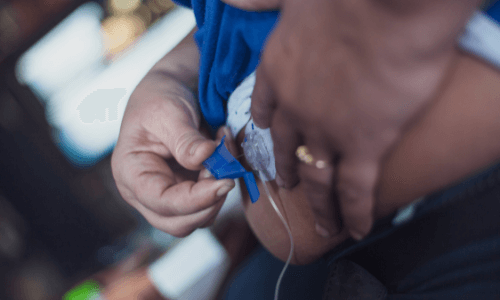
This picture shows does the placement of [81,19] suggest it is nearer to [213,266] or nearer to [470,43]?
[213,266]

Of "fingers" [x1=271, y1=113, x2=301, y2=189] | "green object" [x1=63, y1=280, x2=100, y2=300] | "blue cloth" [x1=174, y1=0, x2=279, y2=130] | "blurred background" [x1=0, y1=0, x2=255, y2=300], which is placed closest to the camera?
"fingers" [x1=271, y1=113, x2=301, y2=189]

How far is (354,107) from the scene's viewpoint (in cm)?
23

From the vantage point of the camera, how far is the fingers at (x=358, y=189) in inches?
9.9

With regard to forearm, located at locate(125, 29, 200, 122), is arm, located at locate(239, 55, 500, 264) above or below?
above

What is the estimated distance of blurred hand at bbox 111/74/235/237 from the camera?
0.48 metres

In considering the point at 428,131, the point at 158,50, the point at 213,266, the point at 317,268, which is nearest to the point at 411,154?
the point at 428,131

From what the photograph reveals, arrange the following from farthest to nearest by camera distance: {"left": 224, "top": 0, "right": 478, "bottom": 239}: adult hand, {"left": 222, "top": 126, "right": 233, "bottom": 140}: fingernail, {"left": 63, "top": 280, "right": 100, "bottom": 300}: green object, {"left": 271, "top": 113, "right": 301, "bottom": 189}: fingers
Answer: {"left": 63, "top": 280, "right": 100, "bottom": 300}: green object
{"left": 222, "top": 126, "right": 233, "bottom": 140}: fingernail
{"left": 271, "top": 113, "right": 301, "bottom": 189}: fingers
{"left": 224, "top": 0, "right": 478, "bottom": 239}: adult hand

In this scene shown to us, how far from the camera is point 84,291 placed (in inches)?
47.5

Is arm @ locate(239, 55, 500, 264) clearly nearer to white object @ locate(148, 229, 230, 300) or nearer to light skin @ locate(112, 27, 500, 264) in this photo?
light skin @ locate(112, 27, 500, 264)

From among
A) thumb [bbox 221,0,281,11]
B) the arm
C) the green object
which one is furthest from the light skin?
the green object

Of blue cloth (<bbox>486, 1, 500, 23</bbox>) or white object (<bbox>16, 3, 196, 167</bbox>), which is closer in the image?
blue cloth (<bbox>486, 1, 500, 23</bbox>)

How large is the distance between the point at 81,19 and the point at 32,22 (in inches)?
6.9

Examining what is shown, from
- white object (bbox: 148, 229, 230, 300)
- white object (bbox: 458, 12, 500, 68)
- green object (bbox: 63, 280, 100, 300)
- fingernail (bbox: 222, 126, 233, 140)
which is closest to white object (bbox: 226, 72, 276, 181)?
fingernail (bbox: 222, 126, 233, 140)

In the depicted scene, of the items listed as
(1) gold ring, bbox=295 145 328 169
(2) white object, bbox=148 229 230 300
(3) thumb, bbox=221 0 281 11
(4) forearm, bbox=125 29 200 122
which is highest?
(3) thumb, bbox=221 0 281 11
